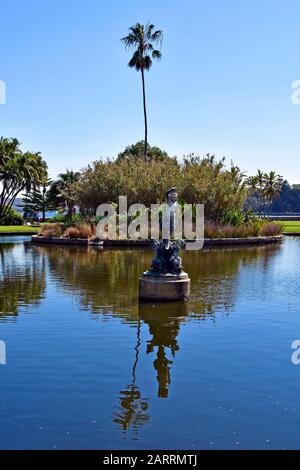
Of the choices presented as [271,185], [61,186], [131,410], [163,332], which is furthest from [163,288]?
[271,185]

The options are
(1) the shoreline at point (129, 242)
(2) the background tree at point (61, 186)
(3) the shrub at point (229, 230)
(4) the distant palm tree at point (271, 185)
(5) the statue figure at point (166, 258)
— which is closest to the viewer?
(5) the statue figure at point (166, 258)

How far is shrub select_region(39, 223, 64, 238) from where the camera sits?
124 feet

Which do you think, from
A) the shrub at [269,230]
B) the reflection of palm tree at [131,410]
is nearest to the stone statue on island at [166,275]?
the reflection of palm tree at [131,410]

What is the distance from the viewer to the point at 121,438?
668cm

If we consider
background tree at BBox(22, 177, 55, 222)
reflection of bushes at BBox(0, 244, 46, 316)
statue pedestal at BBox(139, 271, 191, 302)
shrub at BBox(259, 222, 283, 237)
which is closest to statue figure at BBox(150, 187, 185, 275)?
statue pedestal at BBox(139, 271, 191, 302)

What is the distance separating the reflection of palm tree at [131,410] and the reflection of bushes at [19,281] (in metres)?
6.26

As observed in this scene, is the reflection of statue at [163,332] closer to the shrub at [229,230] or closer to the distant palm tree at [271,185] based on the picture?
the shrub at [229,230]

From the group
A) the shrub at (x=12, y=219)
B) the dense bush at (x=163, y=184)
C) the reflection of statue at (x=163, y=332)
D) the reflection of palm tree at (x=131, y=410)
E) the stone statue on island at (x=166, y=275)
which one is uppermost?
the dense bush at (x=163, y=184)

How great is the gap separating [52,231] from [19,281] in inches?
755

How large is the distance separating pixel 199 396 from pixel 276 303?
294 inches

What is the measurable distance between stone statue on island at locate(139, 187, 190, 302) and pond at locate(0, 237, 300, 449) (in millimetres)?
488

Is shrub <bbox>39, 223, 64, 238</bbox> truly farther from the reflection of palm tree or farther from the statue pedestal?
the reflection of palm tree

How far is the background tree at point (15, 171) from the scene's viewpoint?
213ft
